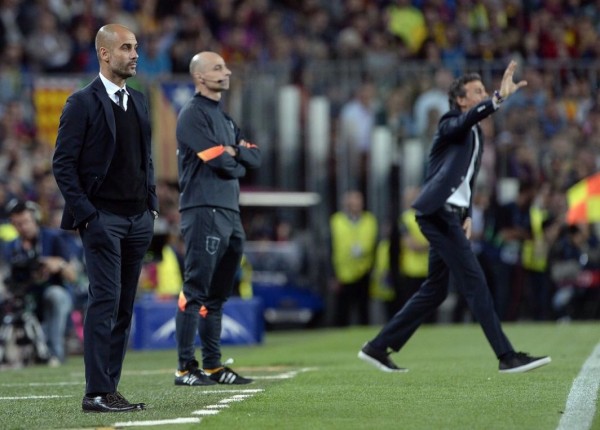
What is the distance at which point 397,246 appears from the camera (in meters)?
21.4

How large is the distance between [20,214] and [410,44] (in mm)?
10639

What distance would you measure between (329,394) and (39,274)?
757cm

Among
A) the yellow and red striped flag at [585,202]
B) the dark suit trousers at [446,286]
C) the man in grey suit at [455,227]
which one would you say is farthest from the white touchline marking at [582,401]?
the yellow and red striped flag at [585,202]

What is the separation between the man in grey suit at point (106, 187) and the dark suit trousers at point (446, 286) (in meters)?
2.97

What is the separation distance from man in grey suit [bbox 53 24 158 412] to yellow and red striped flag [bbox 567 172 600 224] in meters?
13.0

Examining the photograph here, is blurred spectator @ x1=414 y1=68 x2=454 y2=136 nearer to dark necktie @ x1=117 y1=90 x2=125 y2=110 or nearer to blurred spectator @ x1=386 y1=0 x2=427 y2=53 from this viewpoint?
blurred spectator @ x1=386 y1=0 x2=427 y2=53

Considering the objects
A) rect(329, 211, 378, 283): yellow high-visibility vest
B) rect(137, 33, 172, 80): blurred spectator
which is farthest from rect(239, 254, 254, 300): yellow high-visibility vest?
rect(137, 33, 172, 80): blurred spectator

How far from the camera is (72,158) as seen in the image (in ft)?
28.4

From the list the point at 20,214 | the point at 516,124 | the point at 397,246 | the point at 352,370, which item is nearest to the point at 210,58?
the point at 352,370

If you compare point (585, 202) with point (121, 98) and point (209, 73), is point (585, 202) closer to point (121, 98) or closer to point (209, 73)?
point (209, 73)

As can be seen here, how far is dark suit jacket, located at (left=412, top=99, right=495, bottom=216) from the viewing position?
1118cm

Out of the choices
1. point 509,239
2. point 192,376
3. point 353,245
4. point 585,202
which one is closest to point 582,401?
point 192,376

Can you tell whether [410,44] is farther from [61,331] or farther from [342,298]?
[61,331]

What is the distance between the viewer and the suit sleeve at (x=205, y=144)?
35.0 feet
